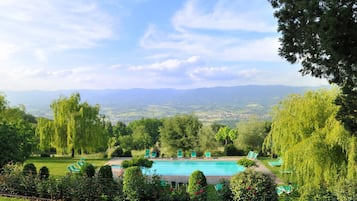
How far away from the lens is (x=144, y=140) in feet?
132

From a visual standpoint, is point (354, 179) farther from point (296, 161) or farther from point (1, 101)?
point (1, 101)

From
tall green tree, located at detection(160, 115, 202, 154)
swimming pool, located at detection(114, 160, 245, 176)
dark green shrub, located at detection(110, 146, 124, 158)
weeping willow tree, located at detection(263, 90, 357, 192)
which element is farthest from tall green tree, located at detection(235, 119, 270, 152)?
weeping willow tree, located at detection(263, 90, 357, 192)

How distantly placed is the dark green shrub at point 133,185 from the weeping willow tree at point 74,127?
1604cm

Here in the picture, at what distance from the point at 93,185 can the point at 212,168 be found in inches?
481

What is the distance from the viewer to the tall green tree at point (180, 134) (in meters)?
24.9

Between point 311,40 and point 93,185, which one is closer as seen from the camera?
point 311,40

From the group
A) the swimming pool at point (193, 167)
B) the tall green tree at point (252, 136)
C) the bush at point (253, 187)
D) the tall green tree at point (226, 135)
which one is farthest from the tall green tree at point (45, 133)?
the bush at point (253, 187)

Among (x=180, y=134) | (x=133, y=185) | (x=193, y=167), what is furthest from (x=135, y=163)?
(x=180, y=134)

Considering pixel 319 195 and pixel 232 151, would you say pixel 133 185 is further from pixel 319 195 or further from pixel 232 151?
pixel 232 151

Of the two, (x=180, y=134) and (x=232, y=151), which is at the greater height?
(x=180, y=134)

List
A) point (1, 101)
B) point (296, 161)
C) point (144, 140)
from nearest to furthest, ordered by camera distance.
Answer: point (296, 161)
point (1, 101)
point (144, 140)

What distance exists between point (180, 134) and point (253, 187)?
17564 millimetres

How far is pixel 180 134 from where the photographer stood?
25.2 metres

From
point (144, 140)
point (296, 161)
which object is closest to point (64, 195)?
→ point (296, 161)
